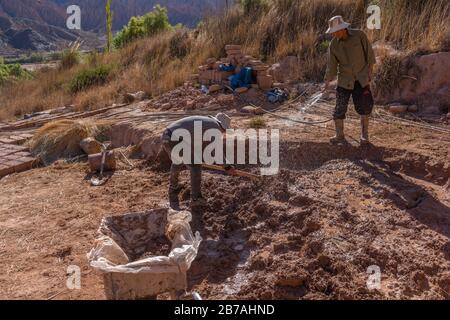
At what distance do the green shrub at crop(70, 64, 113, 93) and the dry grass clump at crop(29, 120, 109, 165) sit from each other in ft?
12.8

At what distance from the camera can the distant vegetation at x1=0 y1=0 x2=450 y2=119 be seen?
7.26 m

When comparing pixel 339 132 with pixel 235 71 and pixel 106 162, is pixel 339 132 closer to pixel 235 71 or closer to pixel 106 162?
pixel 106 162

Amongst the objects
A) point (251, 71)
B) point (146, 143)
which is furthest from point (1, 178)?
point (251, 71)

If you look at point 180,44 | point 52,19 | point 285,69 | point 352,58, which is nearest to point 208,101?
point 285,69

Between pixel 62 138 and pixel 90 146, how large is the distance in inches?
26.3

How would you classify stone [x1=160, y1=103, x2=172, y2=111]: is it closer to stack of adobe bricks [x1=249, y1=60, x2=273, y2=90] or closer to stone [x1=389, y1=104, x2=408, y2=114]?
stack of adobe bricks [x1=249, y1=60, x2=273, y2=90]

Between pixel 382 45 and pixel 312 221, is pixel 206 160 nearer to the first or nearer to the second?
pixel 312 221

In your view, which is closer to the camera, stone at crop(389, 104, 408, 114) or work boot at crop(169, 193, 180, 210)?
work boot at crop(169, 193, 180, 210)

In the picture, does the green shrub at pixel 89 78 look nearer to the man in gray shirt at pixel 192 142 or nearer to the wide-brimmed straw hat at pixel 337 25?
the man in gray shirt at pixel 192 142

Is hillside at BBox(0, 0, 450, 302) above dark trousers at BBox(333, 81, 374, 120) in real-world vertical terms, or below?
below

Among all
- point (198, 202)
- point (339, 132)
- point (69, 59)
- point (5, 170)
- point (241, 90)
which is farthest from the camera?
point (69, 59)

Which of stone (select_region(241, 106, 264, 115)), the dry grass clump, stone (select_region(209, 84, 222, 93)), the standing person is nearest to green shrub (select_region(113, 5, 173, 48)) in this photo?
stone (select_region(209, 84, 222, 93))

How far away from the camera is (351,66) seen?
482 centimetres

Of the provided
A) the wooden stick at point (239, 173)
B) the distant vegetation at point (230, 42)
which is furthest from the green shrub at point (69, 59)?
the wooden stick at point (239, 173)
